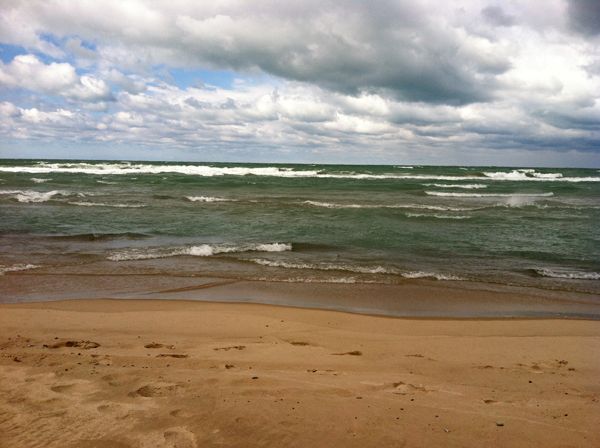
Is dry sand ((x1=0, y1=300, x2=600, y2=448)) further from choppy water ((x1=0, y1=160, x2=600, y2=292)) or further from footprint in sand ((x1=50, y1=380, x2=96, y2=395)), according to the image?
choppy water ((x1=0, y1=160, x2=600, y2=292))

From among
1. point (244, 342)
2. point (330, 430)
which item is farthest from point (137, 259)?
point (330, 430)

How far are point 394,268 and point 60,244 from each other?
402 inches

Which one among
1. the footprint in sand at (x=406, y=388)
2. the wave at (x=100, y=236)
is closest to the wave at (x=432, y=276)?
the footprint in sand at (x=406, y=388)

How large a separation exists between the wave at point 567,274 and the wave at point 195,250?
22.7 feet

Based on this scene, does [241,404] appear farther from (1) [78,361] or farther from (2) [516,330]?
(2) [516,330]

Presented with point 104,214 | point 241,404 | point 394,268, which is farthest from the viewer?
point 104,214

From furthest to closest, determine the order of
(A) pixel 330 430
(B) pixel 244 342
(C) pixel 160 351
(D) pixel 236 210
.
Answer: (D) pixel 236 210, (B) pixel 244 342, (C) pixel 160 351, (A) pixel 330 430

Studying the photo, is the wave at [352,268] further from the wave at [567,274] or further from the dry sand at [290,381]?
the dry sand at [290,381]

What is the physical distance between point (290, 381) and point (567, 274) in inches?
364

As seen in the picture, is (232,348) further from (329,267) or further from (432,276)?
(432,276)

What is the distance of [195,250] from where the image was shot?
12703mm

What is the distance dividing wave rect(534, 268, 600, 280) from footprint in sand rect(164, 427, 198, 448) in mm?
10028

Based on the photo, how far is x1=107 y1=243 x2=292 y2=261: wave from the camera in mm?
12148

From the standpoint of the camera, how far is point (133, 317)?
7211mm
